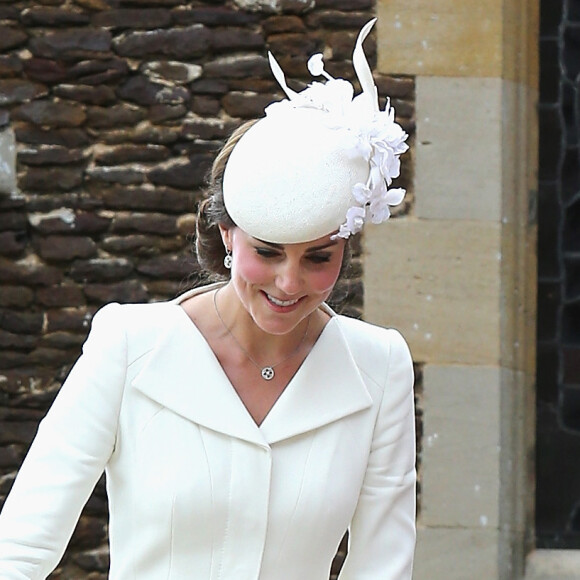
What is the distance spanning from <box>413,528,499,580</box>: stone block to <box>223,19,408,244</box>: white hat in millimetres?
2485

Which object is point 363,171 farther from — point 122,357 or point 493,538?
point 493,538

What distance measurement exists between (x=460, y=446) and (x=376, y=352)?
2.23 metres

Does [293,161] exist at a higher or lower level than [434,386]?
higher

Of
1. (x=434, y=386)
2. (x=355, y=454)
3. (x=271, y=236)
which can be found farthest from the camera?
(x=434, y=386)

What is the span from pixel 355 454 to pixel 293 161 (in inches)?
20.5

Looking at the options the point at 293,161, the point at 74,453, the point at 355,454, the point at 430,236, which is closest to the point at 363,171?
the point at 293,161

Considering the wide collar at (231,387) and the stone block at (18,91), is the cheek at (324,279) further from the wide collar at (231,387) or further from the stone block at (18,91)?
the stone block at (18,91)

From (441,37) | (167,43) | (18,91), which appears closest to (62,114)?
(18,91)

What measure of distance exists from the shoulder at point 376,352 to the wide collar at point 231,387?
21 millimetres

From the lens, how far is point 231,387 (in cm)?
245

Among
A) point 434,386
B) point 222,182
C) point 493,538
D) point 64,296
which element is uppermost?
point 222,182

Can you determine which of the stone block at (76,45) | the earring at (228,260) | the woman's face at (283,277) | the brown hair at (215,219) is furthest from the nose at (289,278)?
the stone block at (76,45)

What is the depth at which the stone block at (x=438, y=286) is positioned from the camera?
4.70 metres

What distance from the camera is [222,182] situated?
247cm
